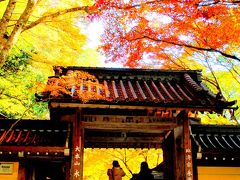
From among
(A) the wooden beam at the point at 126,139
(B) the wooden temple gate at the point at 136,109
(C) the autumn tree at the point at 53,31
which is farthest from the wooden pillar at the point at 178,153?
(C) the autumn tree at the point at 53,31

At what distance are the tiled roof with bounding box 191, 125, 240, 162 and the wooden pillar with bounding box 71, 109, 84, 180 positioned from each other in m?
3.55

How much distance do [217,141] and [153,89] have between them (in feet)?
9.26

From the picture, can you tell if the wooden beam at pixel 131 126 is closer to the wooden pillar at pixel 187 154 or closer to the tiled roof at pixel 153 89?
the wooden pillar at pixel 187 154

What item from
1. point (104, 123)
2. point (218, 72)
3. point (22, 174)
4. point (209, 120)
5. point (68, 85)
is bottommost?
point (22, 174)

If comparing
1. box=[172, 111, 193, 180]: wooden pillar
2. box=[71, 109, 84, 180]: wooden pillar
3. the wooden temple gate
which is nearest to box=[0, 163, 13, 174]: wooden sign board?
the wooden temple gate

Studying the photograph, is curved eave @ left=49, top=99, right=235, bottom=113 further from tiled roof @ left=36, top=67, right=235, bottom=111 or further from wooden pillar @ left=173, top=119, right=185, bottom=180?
wooden pillar @ left=173, top=119, right=185, bottom=180

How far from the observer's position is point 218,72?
20281mm

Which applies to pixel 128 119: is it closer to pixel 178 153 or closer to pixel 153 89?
pixel 153 89

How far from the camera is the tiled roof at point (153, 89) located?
9.10 meters

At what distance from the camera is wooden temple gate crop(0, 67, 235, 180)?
9.07 meters

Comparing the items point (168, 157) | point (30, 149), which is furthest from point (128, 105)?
point (168, 157)

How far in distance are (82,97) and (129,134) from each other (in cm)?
391

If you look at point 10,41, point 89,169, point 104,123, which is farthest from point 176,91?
point 89,169

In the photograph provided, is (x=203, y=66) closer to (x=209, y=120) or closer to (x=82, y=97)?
(x=209, y=120)
